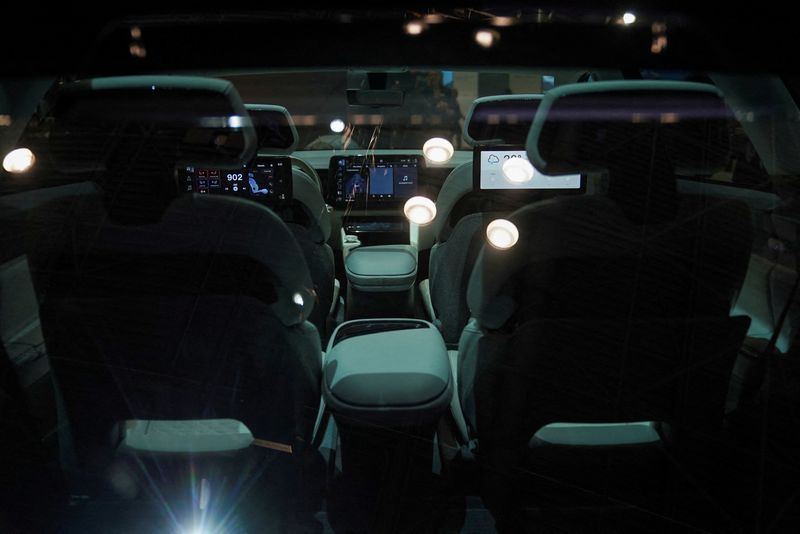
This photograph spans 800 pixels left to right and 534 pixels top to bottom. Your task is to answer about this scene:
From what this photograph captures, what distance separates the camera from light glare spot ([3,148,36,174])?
3.42 ft

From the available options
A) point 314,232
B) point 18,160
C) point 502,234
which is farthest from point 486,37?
point 314,232

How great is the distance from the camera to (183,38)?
88 centimetres

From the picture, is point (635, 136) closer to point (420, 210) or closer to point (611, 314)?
point (611, 314)

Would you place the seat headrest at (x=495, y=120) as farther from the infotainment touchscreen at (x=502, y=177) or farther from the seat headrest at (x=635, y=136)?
the seat headrest at (x=635, y=136)

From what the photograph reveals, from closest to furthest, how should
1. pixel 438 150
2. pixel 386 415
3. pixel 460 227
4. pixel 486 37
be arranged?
1. pixel 486 37
2. pixel 386 415
3. pixel 460 227
4. pixel 438 150

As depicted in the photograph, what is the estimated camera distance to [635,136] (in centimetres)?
97

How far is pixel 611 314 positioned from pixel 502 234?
255 millimetres

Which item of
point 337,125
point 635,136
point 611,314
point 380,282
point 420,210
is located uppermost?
point 337,125

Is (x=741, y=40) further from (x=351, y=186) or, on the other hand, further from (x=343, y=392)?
(x=351, y=186)

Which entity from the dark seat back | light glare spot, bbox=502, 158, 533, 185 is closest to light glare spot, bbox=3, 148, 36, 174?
the dark seat back

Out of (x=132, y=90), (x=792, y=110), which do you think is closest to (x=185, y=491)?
(x=132, y=90)

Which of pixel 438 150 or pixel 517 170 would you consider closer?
pixel 517 170

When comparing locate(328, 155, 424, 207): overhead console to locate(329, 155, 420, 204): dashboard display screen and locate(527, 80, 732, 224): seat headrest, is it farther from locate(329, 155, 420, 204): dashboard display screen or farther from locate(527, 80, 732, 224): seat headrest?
locate(527, 80, 732, 224): seat headrest

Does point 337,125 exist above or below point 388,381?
above
